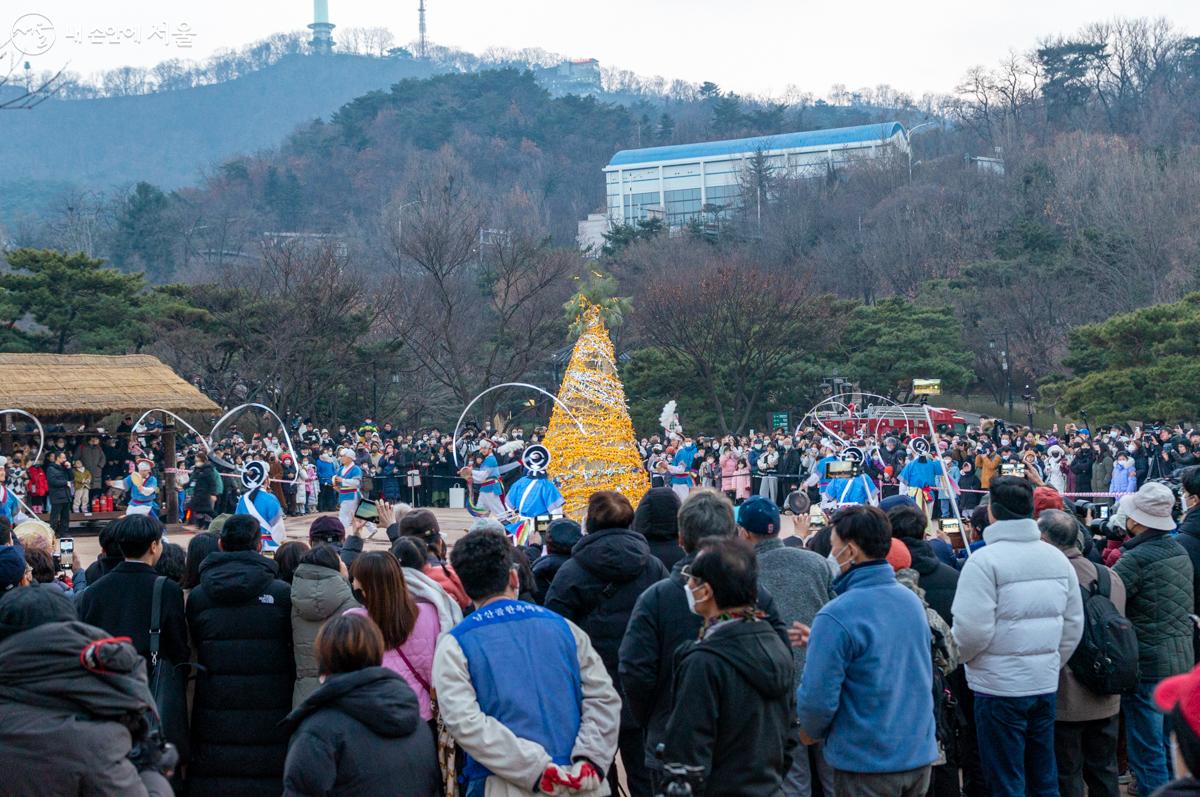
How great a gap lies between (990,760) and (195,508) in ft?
62.4

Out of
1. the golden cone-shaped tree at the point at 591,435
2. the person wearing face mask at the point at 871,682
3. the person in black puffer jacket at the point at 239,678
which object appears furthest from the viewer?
the golden cone-shaped tree at the point at 591,435

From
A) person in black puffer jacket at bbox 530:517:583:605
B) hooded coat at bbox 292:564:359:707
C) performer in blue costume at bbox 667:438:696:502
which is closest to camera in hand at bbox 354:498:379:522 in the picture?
person in black puffer jacket at bbox 530:517:583:605

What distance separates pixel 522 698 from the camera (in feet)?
13.9

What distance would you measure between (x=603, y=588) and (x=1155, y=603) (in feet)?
9.77

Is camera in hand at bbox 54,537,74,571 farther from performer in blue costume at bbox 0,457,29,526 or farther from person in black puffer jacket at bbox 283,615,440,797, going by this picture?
performer in blue costume at bbox 0,457,29,526

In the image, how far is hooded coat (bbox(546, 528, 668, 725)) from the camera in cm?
570

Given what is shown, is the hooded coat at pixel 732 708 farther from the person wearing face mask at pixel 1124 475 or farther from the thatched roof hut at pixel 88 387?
the person wearing face mask at pixel 1124 475

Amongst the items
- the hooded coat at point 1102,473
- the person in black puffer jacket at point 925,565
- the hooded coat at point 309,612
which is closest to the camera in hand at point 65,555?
the hooded coat at point 309,612

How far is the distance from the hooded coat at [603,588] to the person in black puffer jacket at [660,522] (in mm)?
670

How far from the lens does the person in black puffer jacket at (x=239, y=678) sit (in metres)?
5.53

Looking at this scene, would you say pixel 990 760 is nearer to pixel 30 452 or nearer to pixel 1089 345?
pixel 30 452

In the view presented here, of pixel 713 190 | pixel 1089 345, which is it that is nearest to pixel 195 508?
pixel 1089 345

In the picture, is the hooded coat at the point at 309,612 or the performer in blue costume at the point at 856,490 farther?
the performer in blue costume at the point at 856,490

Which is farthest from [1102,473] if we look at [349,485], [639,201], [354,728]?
[639,201]
